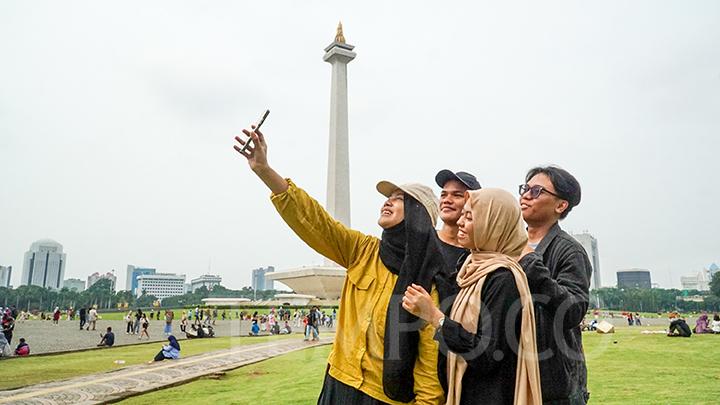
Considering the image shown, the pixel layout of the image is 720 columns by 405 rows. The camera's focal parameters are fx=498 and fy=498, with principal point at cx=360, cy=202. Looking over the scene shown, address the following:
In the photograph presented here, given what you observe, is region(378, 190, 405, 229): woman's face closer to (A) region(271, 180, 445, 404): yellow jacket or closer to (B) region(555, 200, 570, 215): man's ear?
(A) region(271, 180, 445, 404): yellow jacket

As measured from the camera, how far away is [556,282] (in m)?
2.29

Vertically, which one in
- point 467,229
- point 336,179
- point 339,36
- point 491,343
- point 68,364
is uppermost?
point 339,36

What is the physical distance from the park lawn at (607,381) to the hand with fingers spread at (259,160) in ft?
14.3

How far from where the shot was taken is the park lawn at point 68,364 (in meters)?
8.98

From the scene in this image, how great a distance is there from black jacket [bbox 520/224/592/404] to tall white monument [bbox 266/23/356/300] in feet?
89.1

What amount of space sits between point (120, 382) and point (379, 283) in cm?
734

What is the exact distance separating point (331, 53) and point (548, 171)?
105 ft

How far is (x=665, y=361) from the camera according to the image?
875 centimetres

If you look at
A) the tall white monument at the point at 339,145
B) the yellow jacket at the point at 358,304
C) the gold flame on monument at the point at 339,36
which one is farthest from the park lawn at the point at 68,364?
the gold flame on monument at the point at 339,36

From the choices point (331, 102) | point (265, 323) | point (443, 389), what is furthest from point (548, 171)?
point (331, 102)

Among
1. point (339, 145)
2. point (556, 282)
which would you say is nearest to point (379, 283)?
point (556, 282)

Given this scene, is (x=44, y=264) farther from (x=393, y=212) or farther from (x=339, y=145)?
(x=393, y=212)

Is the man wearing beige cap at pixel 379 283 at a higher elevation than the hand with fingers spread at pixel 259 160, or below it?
below

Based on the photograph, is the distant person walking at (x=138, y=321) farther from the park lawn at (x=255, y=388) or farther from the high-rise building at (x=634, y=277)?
the high-rise building at (x=634, y=277)
